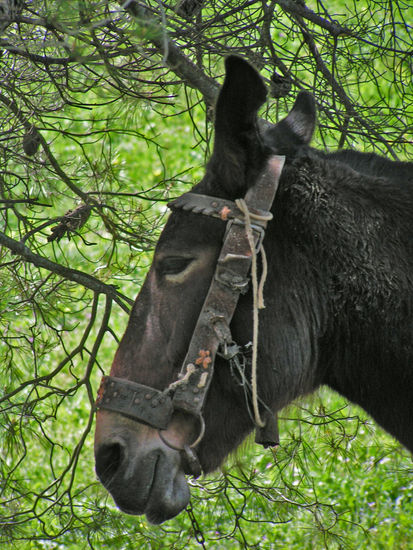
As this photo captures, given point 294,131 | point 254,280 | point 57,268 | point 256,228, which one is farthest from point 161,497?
point 57,268

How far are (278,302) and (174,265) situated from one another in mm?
344

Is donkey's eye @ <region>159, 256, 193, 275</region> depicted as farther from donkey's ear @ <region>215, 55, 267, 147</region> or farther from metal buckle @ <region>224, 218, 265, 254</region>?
donkey's ear @ <region>215, 55, 267, 147</region>

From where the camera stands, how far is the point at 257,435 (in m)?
2.29

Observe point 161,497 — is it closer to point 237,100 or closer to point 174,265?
point 174,265

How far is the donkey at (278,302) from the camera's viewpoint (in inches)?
84.9

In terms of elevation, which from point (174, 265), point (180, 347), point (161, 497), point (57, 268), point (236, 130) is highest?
point (57, 268)

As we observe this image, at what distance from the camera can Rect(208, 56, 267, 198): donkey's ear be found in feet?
6.48

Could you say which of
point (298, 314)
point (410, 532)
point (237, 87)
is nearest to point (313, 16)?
point (237, 87)

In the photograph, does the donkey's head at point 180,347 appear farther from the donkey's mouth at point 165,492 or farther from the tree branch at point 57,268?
the tree branch at point 57,268

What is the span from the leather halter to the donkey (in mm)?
31

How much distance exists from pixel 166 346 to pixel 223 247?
348 millimetres

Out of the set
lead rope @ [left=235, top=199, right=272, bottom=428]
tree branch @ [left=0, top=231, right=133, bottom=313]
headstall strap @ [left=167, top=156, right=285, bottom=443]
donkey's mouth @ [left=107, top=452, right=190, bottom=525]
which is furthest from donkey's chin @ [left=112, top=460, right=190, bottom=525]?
tree branch @ [left=0, top=231, right=133, bottom=313]

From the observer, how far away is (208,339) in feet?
7.02

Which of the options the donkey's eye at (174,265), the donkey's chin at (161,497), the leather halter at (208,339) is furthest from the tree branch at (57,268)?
the donkey's chin at (161,497)
